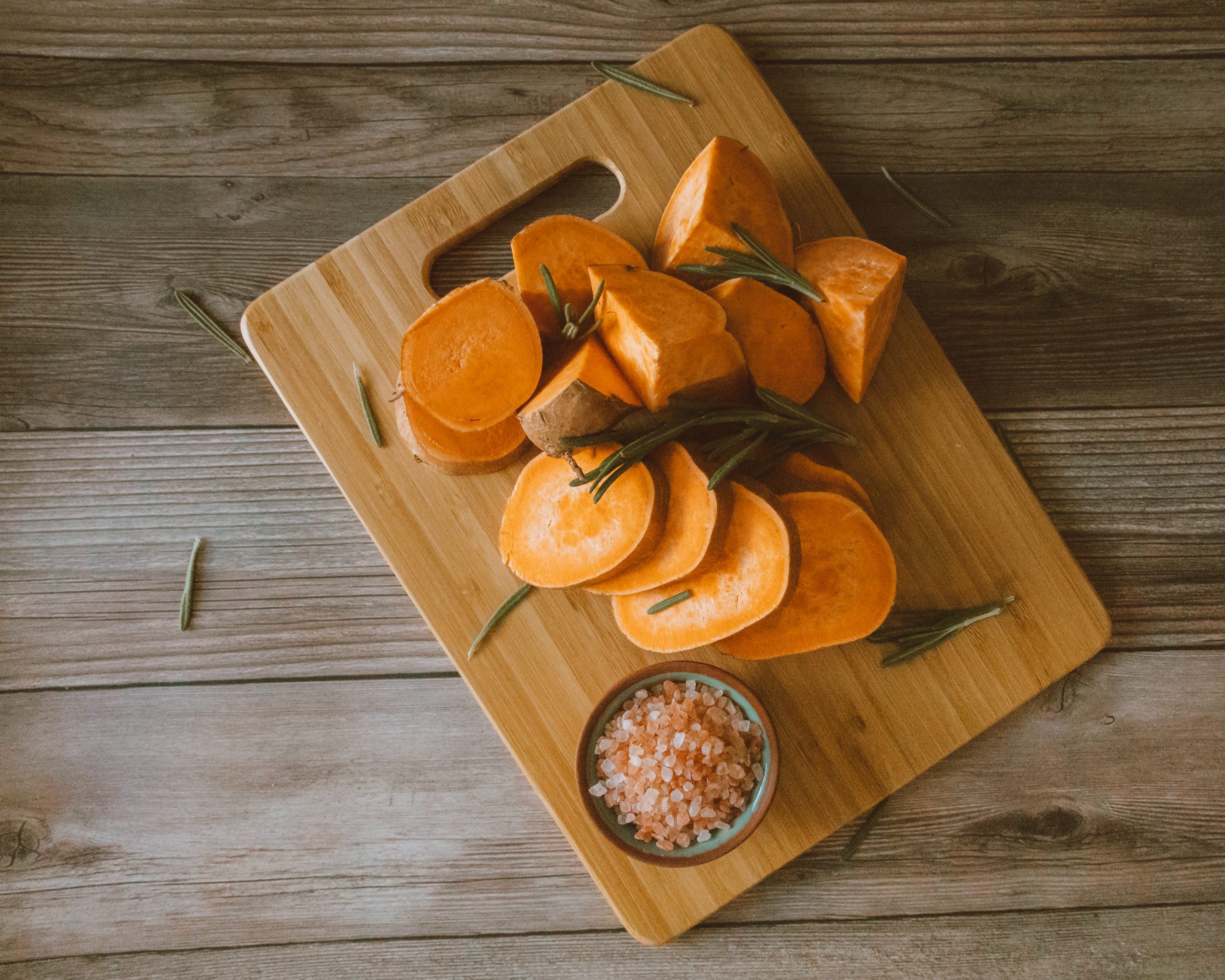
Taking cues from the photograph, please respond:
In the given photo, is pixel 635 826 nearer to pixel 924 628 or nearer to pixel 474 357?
pixel 924 628

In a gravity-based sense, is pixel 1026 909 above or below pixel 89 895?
below

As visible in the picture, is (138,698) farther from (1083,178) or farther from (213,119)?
(1083,178)

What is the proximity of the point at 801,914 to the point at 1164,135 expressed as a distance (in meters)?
1.37

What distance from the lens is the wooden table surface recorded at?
4.01ft

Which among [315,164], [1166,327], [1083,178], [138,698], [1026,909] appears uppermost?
[315,164]

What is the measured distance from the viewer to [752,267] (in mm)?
1001

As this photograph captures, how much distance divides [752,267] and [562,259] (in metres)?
0.25

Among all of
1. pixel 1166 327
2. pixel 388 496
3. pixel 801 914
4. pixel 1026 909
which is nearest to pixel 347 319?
pixel 388 496

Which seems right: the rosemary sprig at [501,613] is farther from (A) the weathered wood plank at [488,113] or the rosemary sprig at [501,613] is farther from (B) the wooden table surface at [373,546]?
(A) the weathered wood plank at [488,113]

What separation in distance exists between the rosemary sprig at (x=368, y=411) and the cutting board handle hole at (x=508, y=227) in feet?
0.61

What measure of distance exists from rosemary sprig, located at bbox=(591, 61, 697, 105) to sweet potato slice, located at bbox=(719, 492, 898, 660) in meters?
0.61

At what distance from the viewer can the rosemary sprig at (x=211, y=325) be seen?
1220 mm

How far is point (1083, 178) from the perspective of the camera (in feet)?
4.04

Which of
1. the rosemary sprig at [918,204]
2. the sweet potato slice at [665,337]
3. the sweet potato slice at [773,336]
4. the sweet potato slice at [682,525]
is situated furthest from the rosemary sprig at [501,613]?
the rosemary sprig at [918,204]
